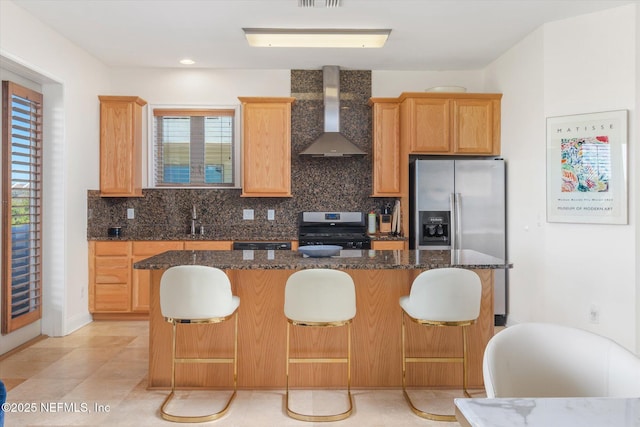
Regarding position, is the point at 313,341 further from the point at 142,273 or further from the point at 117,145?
the point at 117,145

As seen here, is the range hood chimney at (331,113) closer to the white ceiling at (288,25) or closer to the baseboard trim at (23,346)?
the white ceiling at (288,25)

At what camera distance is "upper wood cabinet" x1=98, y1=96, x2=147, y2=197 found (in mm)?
4887

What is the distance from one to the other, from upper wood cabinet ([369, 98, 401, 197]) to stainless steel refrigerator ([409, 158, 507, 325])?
17.2 inches

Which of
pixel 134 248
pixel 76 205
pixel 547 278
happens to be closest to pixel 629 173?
pixel 547 278

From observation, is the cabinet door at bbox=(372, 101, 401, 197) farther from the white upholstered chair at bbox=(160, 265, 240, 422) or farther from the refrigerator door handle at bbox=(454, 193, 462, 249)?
the white upholstered chair at bbox=(160, 265, 240, 422)

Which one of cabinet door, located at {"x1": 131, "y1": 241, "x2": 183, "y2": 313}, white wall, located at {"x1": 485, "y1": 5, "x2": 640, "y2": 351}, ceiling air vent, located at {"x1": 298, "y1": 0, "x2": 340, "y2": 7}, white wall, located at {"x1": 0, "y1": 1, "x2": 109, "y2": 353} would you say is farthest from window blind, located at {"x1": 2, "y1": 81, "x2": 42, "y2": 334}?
white wall, located at {"x1": 485, "y1": 5, "x2": 640, "y2": 351}

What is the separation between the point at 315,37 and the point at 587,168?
8.30 ft

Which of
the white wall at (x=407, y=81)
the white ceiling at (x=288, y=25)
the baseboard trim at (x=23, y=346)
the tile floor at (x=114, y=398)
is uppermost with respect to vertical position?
the white ceiling at (x=288, y=25)

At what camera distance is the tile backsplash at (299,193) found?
5266mm

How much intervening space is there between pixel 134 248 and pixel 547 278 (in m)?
3.97

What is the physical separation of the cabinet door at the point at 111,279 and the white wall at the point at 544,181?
12.9 feet

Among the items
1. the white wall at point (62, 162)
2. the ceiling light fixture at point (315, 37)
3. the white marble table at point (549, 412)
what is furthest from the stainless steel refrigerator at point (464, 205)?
the white marble table at point (549, 412)

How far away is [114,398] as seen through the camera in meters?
2.87

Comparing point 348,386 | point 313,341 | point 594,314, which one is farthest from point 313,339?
point 594,314
